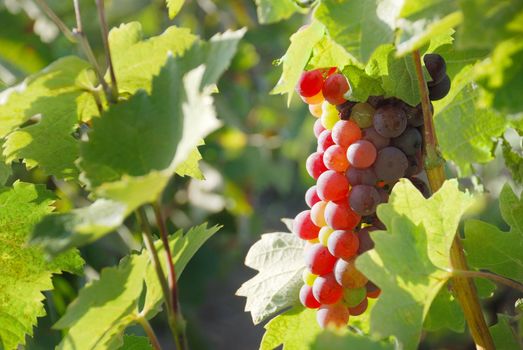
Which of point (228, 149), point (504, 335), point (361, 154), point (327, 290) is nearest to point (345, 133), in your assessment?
point (361, 154)

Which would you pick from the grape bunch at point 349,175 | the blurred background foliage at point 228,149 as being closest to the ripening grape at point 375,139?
the grape bunch at point 349,175

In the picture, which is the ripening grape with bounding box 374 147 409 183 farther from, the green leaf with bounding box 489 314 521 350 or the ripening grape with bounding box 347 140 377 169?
the green leaf with bounding box 489 314 521 350

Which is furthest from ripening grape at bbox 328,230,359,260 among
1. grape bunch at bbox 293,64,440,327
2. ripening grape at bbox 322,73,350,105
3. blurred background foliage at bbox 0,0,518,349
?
blurred background foliage at bbox 0,0,518,349

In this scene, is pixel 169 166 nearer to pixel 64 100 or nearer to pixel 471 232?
pixel 64 100

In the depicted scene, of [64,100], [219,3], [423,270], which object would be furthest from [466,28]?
[219,3]

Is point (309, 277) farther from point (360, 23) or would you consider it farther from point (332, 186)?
point (360, 23)
